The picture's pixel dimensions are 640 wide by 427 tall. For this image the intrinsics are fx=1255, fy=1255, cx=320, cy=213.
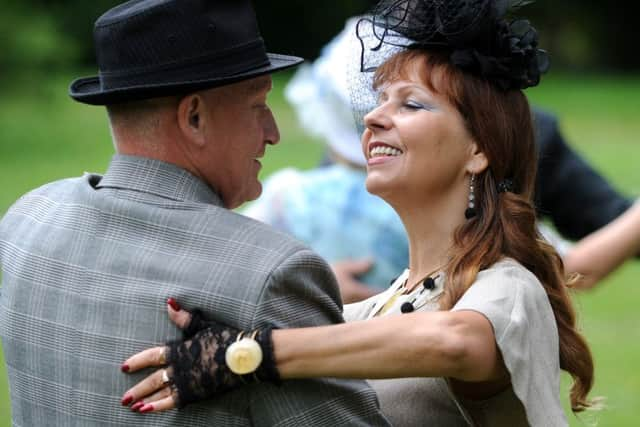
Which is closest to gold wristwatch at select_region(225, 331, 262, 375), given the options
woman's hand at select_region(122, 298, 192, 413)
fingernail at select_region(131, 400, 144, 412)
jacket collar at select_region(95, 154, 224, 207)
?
woman's hand at select_region(122, 298, 192, 413)

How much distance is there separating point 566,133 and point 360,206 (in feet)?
46.1

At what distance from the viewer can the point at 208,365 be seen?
2766mm

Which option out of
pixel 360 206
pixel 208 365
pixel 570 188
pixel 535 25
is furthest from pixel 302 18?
pixel 208 365

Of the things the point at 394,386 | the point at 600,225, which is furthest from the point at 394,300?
the point at 600,225

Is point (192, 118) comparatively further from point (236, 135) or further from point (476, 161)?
point (476, 161)

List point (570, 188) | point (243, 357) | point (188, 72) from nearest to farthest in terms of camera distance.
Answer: point (243, 357) → point (188, 72) → point (570, 188)

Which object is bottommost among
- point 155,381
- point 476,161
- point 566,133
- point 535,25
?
point 535,25

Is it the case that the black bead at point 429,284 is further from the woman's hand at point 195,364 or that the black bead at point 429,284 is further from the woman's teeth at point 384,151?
the woman's hand at point 195,364

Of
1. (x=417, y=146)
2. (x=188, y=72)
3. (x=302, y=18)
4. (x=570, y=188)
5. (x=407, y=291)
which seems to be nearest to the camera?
(x=188, y=72)

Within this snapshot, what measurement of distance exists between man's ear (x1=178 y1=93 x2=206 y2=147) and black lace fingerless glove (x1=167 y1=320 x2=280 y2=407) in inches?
18.0

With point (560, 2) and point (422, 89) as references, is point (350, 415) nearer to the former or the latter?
point (422, 89)

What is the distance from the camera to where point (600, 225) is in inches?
230

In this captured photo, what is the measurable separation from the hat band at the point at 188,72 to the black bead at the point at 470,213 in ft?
2.30

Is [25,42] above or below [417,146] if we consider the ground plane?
below
